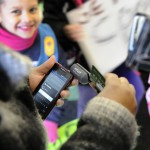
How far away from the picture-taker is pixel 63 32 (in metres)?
1.20

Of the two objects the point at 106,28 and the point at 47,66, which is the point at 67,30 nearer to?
the point at 106,28

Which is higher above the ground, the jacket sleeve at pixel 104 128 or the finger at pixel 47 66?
the jacket sleeve at pixel 104 128

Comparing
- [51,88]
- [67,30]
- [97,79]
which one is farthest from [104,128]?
[67,30]

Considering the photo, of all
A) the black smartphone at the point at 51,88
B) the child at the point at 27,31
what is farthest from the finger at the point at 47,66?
the child at the point at 27,31

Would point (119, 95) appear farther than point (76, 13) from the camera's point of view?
No

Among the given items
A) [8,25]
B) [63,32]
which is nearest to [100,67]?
[63,32]

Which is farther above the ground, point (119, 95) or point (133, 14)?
point (119, 95)

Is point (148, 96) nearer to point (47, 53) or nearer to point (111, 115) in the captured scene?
point (47, 53)

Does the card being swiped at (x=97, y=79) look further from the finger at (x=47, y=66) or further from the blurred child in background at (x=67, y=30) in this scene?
the blurred child in background at (x=67, y=30)

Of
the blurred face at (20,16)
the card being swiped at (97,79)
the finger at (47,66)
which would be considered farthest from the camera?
the blurred face at (20,16)

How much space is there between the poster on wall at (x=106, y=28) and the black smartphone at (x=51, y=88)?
411mm

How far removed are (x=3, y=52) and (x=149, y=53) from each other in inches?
35.6

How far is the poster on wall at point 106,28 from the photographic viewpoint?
1.16 m

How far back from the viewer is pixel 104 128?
0.52 meters
